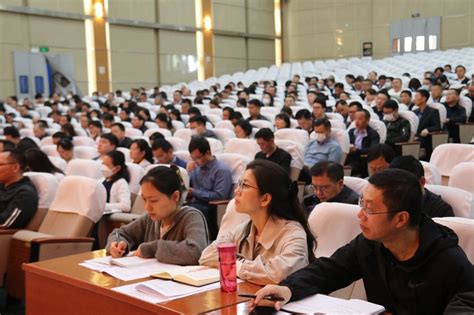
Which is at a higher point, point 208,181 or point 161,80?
point 161,80

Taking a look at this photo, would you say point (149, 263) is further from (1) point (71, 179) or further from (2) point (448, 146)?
(2) point (448, 146)

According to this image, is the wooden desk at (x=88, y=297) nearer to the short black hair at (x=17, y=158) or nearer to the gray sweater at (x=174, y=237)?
the gray sweater at (x=174, y=237)

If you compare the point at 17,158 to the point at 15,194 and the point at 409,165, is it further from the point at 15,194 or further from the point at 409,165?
the point at 409,165

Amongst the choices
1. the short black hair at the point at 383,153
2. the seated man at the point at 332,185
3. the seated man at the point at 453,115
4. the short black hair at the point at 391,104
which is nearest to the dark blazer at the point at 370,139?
the short black hair at the point at 391,104

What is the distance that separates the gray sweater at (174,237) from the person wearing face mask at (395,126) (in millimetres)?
4786

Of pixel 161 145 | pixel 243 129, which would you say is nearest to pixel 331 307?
pixel 161 145

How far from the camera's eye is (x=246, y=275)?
2314mm

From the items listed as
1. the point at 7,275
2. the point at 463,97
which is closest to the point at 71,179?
the point at 7,275

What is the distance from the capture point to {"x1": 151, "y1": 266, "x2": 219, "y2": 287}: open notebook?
2.30 m

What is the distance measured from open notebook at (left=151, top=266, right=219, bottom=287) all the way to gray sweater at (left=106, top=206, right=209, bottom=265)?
134mm

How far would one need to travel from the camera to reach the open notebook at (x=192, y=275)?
90.5 inches

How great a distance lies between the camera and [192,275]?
238 cm

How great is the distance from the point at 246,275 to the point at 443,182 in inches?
116

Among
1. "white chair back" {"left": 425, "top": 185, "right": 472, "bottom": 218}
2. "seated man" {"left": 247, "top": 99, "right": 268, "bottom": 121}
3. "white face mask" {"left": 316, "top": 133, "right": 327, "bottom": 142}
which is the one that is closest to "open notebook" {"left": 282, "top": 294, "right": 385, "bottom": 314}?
"white chair back" {"left": 425, "top": 185, "right": 472, "bottom": 218}
